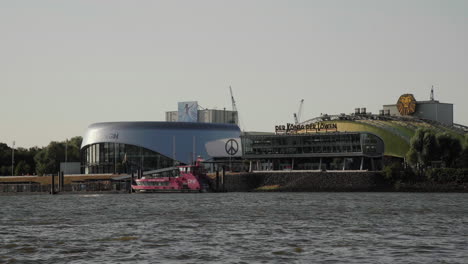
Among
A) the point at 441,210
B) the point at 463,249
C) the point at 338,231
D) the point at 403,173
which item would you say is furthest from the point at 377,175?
the point at 463,249

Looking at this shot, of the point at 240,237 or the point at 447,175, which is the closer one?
the point at 240,237

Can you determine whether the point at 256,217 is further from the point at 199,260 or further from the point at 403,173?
the point at 403,173

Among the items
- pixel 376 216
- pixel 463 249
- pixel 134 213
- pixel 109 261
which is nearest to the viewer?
pixel 109 261

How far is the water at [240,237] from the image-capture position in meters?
56.3

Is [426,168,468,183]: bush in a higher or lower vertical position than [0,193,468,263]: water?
higher

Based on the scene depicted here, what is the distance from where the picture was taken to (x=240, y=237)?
2729 inches

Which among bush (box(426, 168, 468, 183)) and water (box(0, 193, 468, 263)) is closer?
water (box(0, 193, 468, 263))

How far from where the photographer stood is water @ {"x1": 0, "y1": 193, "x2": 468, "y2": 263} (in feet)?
185

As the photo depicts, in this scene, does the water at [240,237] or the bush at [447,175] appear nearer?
the water at [240,237]

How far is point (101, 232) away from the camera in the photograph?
75375mm

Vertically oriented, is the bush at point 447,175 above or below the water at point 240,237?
above

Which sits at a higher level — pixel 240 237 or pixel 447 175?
pixel 447 175

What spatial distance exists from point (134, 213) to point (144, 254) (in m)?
47.1

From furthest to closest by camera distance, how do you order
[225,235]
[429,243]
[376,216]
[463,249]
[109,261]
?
1. [376,216]
2. [225,235]
3. [429,243]
4. [463,249]
5. [109,261]
